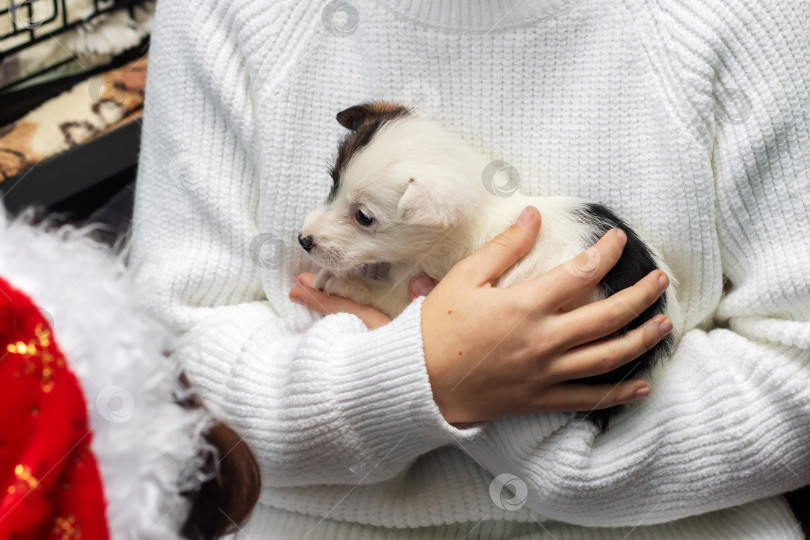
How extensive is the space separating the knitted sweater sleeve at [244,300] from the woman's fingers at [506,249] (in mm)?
104

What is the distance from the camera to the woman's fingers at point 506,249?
976mm

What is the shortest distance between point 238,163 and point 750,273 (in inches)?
32.8

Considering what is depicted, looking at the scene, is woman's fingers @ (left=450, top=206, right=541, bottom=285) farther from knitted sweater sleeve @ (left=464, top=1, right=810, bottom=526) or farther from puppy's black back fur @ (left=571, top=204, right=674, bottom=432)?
knitted sweater sleeve @ (left=464, top=1, right=810, bottom=526)

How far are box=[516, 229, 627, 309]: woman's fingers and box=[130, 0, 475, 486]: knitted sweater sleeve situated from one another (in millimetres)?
188

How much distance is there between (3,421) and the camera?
0.58 meters

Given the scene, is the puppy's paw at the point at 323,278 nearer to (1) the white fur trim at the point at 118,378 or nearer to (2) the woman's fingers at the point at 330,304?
(2) the woman's fingers at the point at 330,304

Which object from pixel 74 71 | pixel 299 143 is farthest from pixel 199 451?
pixel 74 71

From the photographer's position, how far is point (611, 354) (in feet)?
3.08

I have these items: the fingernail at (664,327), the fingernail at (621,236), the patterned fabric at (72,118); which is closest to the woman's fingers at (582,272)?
the fingernail at (621,236)

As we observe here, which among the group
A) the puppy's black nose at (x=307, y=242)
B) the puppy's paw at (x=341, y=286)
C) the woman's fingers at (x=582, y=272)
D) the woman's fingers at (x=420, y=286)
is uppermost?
the woman's fingers at (x=582, y=272)

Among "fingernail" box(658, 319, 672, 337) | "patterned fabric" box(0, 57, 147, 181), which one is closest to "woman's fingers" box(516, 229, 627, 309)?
"fingernail" box(658, 319, 672, 337)

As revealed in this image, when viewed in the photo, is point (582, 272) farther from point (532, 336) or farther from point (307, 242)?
point (307, 242)

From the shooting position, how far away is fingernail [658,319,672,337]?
943mm

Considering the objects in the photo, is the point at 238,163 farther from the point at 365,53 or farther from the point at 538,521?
the point at 538,521
